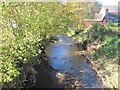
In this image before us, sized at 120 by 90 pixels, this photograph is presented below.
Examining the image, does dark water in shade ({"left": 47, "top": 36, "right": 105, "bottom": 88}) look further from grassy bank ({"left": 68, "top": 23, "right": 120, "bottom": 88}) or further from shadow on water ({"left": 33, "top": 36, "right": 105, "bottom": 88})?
grassy bank ({"left": 68, "top": 23, "right": 120, "bottom": 88})

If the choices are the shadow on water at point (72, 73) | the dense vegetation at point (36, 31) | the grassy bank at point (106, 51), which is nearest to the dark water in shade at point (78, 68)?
the shadow on water at point (72, 73)

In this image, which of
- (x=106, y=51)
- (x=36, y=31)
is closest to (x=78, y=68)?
(x=106, y=51)

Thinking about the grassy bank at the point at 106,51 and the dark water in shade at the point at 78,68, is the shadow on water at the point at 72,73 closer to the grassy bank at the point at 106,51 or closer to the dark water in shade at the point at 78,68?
the dark water in shade at the point at 78,68

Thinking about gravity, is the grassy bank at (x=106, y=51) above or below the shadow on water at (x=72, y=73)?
above

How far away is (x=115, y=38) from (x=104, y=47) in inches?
46.5

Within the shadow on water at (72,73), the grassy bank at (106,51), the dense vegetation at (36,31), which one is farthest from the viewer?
the shadow on water at (72,73)

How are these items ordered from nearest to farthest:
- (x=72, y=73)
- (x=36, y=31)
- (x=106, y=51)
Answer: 1. (x=36, y=31)
2. (x=106, y=51)
3. (x=72, y=73)

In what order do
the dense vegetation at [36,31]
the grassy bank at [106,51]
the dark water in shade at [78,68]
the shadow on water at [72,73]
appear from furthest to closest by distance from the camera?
the dark water in shade at [78,68] → the shadow on water at [72,73] → the grassy bank at [106,51] → the dense vegetation at [36,31]

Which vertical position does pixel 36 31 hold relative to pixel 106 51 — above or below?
above

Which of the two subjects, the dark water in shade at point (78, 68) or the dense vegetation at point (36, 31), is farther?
the dark water in shade at point (78, 68)

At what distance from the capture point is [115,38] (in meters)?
7.70

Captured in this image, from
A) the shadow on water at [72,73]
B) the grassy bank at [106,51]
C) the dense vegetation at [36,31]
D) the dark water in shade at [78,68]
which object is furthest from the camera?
the dark water in shade at [78,68]

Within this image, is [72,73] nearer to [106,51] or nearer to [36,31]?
[106,51]

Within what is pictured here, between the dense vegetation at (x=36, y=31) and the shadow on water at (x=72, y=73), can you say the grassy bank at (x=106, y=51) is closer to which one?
the dense vegetation at (x=36, y=31)
